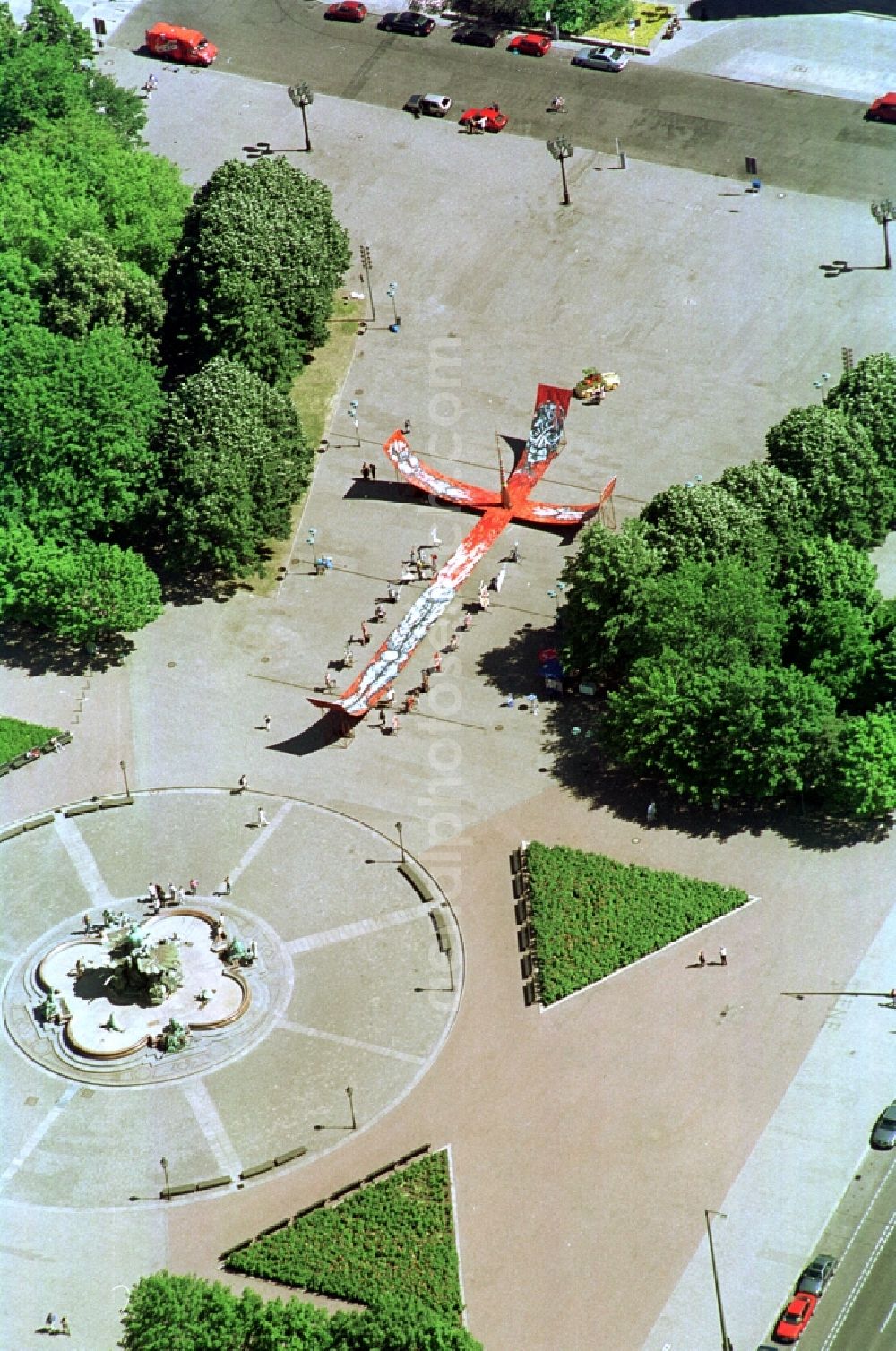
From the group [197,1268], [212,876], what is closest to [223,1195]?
[197,1268]

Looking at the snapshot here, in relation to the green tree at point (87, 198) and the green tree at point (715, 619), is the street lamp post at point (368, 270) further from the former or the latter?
the green tree at point (715, 619)

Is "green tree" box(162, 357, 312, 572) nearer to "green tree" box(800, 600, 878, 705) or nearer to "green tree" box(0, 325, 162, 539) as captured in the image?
"green tree" box(0, 325, 162, 539)

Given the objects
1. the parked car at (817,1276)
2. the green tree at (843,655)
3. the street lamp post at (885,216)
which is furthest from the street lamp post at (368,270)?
the parked car at (817,1276)

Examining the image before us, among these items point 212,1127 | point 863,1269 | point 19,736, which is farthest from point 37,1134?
point 863,1269

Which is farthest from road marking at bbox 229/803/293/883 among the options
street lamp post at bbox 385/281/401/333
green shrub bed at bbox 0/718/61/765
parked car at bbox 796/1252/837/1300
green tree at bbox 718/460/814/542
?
street lamp post at bbox 385/281/401/333

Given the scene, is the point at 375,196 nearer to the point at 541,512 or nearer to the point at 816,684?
the point at 541,512
